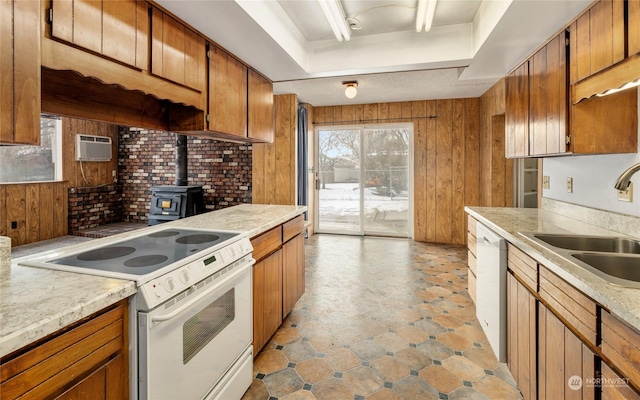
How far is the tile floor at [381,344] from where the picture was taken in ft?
6.06

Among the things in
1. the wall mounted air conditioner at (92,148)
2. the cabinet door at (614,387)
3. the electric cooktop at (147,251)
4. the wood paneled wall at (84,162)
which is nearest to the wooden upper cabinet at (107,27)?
the electric cooktop at (147,251)

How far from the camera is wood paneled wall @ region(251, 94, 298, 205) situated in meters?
4.97

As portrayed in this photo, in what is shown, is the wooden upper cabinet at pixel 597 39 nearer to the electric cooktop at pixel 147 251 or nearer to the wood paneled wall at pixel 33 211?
the electric cooktop at pixel 147 251

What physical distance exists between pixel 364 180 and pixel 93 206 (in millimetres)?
5089

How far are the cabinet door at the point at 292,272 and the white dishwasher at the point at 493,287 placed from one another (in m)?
1.51

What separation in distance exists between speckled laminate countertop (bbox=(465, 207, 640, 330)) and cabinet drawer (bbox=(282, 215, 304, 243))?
152 centimetres

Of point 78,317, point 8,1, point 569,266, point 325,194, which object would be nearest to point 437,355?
point 569,266

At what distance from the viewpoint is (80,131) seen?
18.1 ft

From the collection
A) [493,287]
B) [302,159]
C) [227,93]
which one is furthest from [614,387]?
[302,159]

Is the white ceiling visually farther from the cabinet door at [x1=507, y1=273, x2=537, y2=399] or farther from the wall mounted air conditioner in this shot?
the wall mounted air conditioner

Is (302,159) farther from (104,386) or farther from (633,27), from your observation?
(104,386)

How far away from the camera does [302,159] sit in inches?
208

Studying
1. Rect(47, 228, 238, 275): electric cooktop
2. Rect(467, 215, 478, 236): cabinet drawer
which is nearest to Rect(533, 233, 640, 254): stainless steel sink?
Rect(467, 215, 478, 236): cabinet drawer

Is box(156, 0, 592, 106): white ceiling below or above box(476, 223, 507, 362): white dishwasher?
above
